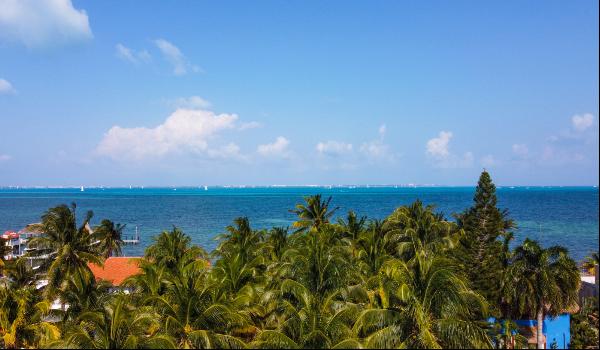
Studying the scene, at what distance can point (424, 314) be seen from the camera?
17078mm

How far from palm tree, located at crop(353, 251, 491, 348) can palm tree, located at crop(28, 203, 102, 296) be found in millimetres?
22001

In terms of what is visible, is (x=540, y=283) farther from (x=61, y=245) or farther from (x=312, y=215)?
(x=61, y=245)

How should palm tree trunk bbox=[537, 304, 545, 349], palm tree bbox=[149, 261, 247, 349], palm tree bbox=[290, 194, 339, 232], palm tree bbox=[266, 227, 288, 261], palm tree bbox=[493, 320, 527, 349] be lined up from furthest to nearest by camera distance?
palm tree bbox=[290, 194, 339, 232]
palm tree bbox=[266, 227, 288, 261]
palm tree trunk bbox=[537, 304, 545, 349]
palm tree bbox=[493, 320, 527, 349]
palm tree bbox=[149, 261, 247, 349]

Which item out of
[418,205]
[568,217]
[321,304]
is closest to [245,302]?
[321,304]

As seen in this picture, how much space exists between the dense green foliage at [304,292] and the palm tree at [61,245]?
0.26ft

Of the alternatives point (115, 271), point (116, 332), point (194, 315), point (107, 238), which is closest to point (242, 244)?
point (115, 271)

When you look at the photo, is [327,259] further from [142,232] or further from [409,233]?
[142,232]

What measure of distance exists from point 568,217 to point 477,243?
11862 cm

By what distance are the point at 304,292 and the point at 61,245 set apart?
1853 centimetres

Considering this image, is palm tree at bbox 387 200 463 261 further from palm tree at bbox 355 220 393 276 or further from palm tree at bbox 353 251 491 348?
palm tree at bbox 353 251 491 348

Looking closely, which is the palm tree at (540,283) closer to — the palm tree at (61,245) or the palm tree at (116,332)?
the palm tree at (116,332)

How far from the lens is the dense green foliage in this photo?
17625 millimetres

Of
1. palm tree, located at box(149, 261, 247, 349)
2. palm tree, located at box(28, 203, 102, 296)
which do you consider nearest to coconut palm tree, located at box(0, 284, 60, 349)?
palm tree, located at box(28, 203, 102, 296)

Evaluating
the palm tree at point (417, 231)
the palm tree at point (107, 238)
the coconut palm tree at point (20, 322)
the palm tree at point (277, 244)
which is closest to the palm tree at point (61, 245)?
the coconut palm tree at point (20, 322)
